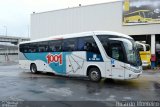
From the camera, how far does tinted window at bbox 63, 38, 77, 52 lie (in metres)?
15.6

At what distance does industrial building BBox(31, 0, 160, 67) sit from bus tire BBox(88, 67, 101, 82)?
43.8 feet

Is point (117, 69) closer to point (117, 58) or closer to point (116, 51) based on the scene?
point (117, 58)

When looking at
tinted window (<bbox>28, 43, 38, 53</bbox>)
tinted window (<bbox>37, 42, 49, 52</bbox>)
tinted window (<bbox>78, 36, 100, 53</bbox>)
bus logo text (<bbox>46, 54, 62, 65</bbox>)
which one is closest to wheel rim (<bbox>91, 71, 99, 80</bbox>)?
tinted window (<bbox>78, 36, 100, 53</bbox>)

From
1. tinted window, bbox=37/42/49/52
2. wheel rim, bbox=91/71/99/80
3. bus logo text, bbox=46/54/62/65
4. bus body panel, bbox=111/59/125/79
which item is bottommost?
wheel rim, bbox=91/71/99/80

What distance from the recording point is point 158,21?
2522 cm

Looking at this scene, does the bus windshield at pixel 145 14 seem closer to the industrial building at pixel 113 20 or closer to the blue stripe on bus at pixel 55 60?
the industrial building at pixel 113 20

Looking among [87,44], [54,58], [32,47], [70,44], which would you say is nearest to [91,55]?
[87,44]

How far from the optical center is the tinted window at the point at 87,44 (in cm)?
1409

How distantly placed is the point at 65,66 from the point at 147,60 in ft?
38.1

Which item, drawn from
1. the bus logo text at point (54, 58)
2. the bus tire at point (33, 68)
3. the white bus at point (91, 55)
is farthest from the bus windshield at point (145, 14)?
the bus tire at point (33, 68)

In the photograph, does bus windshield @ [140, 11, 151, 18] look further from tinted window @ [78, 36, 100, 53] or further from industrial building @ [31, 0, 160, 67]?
tinted window @ [78, 36, 100, 53]

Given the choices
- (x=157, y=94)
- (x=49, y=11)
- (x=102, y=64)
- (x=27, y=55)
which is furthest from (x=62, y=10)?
(x=157, y=94)

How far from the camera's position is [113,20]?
91.0ft

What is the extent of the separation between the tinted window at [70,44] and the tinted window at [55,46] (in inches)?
21.3
